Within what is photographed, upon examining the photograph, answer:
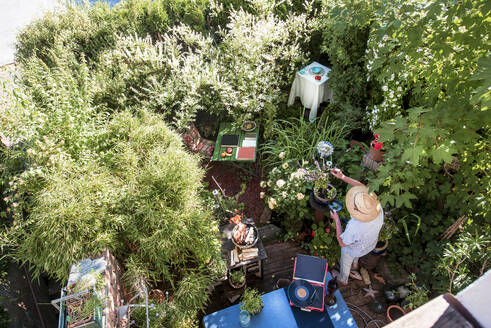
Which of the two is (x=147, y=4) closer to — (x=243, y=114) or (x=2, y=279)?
(x=243, y=114)

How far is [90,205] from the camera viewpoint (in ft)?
10.7

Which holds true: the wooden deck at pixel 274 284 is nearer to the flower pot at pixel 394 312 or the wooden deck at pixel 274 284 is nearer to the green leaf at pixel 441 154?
the flower pot at pixel 394 312

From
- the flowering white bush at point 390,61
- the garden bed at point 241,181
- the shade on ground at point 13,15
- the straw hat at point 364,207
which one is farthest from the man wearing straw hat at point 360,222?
the shade on ground at point 13,15

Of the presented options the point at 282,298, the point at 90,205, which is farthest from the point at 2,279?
the point at 282,298

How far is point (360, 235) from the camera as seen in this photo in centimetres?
360

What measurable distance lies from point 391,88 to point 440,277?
Result: 2.57m

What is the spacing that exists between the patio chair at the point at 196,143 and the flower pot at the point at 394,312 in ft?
12.9

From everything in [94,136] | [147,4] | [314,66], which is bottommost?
[94,136]

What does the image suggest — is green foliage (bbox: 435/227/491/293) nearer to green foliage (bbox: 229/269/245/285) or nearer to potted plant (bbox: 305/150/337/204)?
potted plant (bbox: 305/150/337/204)

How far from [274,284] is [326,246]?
3.17ft

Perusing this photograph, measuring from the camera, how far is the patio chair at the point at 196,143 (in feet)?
19.1

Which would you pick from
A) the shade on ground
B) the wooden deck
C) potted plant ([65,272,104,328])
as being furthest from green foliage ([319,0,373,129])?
the shade on ground

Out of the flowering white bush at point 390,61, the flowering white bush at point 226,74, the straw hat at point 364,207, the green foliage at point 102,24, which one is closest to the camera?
the flowering white bush at point 390,61

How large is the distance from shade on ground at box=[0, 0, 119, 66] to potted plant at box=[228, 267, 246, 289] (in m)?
9.50
